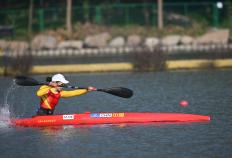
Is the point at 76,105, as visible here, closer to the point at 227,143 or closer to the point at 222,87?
the point at 222,87

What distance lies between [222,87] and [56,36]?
2349 cm

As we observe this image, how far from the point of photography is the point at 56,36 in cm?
4875

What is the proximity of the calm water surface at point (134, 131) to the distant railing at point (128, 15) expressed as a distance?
24243 millimetres

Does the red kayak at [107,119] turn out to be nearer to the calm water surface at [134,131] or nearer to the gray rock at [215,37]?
the calm water surface at [134,131]

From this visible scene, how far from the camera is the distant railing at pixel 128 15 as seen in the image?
52188mm

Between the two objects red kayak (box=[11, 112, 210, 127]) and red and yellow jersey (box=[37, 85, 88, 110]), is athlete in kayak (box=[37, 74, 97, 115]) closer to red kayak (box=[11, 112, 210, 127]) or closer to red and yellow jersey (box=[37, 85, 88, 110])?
red and yellow jersey (box=[37, 85, 88, 110])

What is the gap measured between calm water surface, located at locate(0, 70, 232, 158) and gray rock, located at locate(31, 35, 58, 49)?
18.1 meters

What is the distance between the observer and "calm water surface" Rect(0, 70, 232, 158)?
15719 mm

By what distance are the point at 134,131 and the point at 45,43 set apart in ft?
95.0

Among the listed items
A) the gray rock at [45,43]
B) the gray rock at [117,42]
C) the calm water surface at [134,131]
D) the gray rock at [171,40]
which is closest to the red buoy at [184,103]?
the calm water surface at [134,131]

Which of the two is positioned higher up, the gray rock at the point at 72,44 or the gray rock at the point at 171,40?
the gray rock at the point at 171,40

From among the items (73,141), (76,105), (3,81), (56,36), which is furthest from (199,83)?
(56,36)

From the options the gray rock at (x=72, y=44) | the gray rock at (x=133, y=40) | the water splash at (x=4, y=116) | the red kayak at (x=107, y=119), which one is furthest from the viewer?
the gray rock at (x=72, y=44)

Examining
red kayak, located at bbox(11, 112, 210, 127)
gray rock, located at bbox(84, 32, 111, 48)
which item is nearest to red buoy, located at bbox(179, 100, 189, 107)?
red kayak, located at bbox(11, 112, 210, 127)
